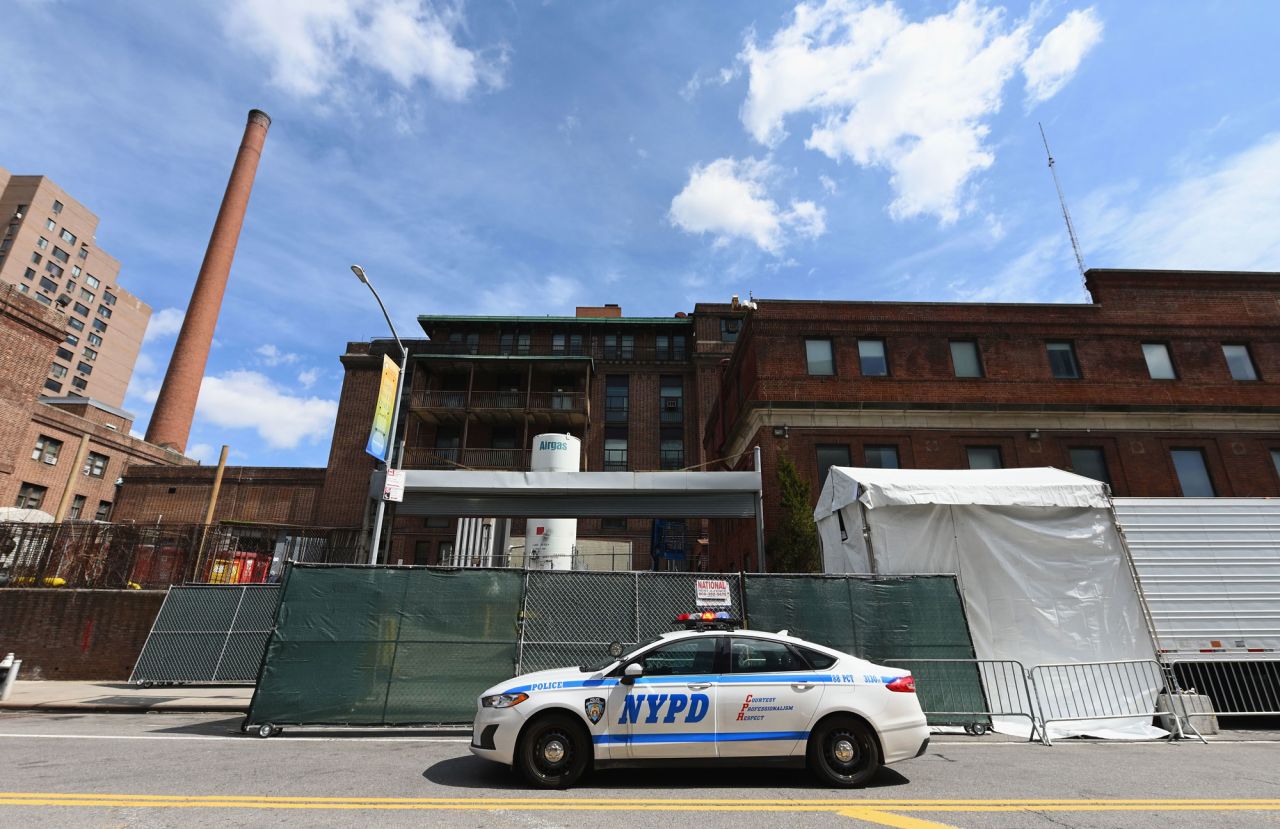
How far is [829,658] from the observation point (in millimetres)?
6605

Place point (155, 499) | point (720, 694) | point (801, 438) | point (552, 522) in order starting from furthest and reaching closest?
1. point (155, 499)
2. point (552, 522)
3. point (801, 438)
4. point (720, 694)

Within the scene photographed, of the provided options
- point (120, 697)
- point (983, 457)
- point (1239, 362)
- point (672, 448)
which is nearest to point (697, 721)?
point (120, 697)

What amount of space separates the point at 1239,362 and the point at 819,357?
1600cm

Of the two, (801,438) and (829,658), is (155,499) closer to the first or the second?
(801,438)

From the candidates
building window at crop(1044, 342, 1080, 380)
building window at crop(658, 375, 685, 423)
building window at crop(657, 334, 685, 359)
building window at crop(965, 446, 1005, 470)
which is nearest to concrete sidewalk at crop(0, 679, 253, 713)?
building window at crop(965, 446, 1005, 470)

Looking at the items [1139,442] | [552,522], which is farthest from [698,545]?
[1139,442]

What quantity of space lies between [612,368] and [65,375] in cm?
7820

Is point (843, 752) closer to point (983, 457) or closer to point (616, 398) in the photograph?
point (983, 457)

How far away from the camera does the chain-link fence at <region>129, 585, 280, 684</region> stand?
537 inches

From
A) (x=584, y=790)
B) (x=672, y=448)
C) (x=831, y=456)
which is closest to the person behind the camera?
(x=584, y=790)

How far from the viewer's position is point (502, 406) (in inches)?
1554

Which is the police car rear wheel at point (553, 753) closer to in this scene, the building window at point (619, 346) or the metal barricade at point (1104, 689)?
the metal barricade at point (1104, 689)

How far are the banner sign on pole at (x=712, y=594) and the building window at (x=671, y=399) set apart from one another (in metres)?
33.2

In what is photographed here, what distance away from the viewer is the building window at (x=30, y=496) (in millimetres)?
35469
